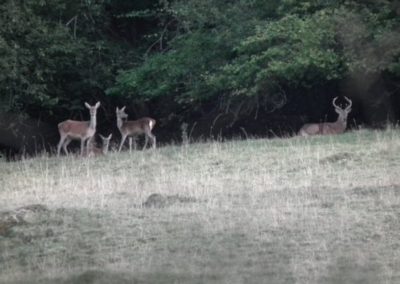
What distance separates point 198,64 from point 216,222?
44.5 ft

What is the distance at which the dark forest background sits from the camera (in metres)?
21.7

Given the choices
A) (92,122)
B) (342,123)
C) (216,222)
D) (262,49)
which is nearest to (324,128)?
(342,123)

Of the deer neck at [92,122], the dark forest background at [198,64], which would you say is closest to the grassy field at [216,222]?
the dark forest background at [198,64]

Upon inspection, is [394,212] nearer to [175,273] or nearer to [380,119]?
[175,273]

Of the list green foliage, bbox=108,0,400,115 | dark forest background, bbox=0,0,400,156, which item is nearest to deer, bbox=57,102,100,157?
dark forest background, bbox=0,0,400,156

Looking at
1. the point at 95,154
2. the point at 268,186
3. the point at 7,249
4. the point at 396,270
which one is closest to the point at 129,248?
the point at 7,249

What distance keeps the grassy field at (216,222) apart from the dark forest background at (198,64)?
443 centimetres

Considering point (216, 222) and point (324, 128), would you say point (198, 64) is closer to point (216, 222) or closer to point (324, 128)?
point (324, 128)

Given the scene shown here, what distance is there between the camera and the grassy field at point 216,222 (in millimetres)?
9539

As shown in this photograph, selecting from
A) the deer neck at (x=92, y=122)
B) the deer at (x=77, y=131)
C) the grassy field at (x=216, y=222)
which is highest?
the grassy field at (x=216, y=222)

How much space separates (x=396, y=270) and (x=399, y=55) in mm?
12702

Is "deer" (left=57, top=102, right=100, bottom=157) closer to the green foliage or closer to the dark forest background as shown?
the dark forest background

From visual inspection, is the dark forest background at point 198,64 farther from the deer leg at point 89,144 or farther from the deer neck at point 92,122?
the deer leg at point 89,144

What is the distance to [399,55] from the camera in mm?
21328
